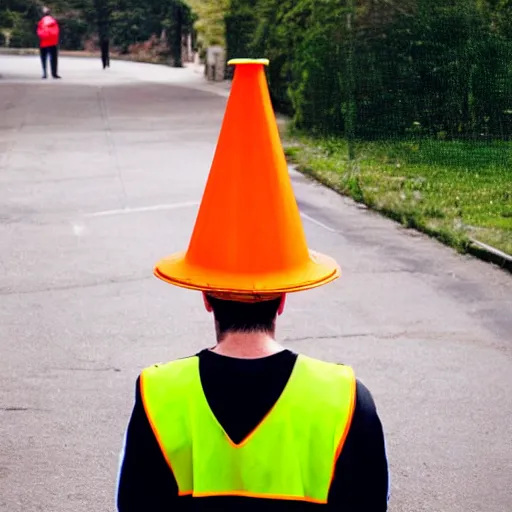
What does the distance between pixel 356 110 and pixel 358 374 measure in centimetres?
840

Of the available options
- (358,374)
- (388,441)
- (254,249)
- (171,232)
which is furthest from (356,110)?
(254,249)

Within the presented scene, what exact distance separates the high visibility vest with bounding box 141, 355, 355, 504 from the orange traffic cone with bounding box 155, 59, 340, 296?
8.2 inches

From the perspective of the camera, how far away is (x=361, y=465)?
2074 millimetres

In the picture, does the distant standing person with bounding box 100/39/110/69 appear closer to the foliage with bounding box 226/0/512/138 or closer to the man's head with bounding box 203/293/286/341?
the foliage with bounding box 226/0/512/138

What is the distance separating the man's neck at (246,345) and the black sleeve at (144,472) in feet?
0.66


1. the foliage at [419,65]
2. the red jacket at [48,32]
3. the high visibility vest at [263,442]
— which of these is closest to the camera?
the high visibility vest at [263,442]

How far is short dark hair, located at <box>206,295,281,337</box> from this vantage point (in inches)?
81.7

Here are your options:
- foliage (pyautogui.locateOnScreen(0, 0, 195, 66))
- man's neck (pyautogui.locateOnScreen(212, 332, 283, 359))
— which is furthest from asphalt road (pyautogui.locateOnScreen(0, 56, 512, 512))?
foliage (pyautogui.locateOnScreen(0, 0, 195, 66))

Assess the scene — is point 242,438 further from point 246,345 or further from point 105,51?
point 105,51

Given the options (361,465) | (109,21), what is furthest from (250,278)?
(109,21)

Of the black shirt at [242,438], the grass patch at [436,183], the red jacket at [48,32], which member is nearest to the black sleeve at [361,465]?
the black shirt at [242,438]

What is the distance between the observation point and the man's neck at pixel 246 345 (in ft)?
6.81

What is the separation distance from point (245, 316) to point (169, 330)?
5.49 meters

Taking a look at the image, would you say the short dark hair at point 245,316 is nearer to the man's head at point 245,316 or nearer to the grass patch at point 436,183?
the man's head at point 245,316
